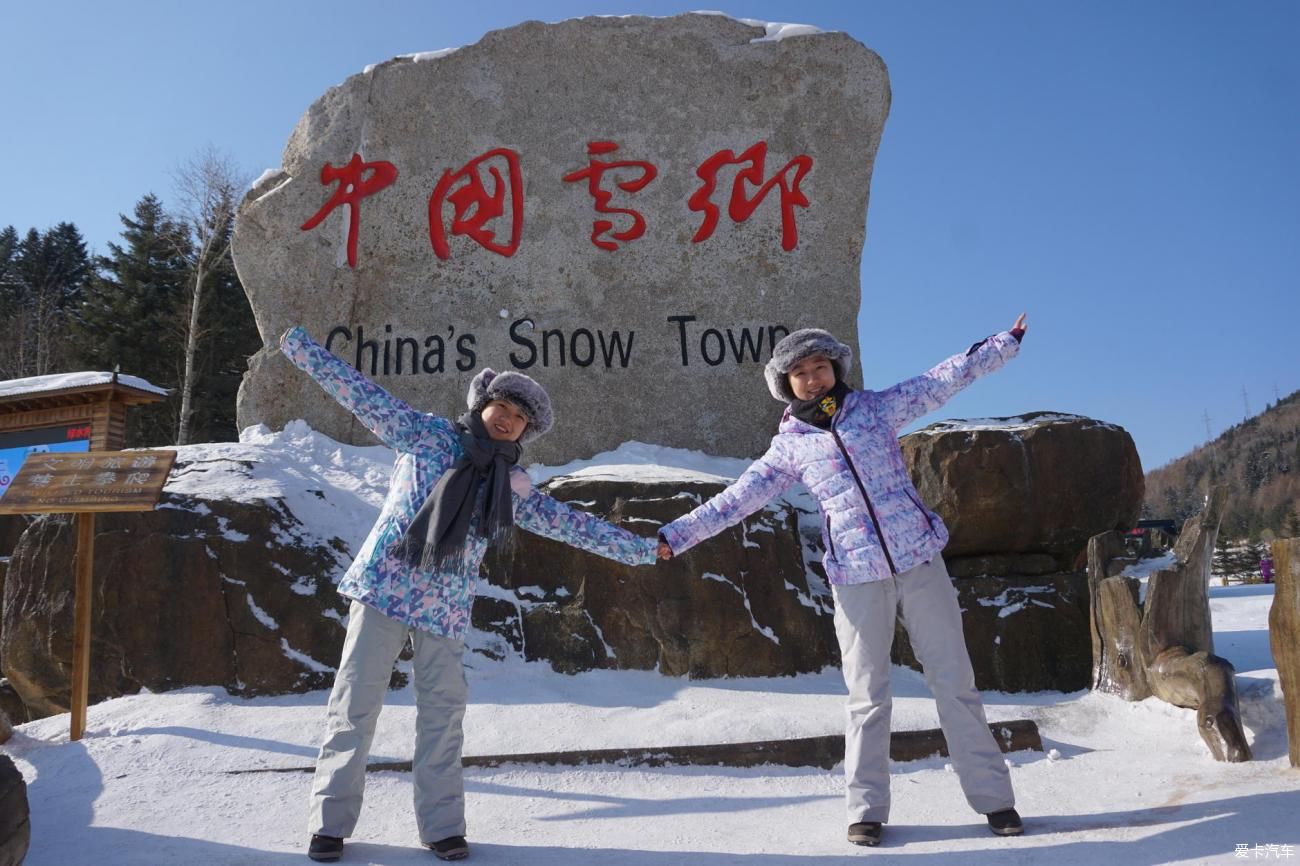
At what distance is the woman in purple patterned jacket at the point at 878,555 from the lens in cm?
260

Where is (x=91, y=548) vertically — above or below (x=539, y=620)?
above

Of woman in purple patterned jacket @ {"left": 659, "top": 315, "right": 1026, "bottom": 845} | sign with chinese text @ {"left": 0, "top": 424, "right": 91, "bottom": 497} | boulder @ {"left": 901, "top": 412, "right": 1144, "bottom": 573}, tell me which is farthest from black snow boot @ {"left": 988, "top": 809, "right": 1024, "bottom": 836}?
sign with chinese text @ {"left": 0, "top": 424, "right": 91, "bottom": 497}

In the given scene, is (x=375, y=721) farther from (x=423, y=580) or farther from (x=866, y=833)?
(x=866, y=833)

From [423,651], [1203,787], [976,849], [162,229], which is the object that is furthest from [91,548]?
[162,229]

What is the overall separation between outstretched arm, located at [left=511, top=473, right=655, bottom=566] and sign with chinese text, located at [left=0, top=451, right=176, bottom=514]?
1.94 m

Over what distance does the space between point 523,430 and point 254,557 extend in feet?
7.74

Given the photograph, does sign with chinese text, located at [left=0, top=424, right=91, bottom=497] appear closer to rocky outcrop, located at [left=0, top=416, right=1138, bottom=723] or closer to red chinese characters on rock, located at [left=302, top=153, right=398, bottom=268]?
red chinese characters on rock, located at [left=302, top=153, right=398, bottom=268]

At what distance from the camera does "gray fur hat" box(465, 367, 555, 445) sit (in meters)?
2.79

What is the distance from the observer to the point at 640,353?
19.5ft

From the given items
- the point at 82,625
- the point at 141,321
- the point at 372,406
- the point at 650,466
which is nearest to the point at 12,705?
the point at 82,625

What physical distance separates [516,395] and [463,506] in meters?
0.43

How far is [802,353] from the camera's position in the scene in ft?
9.55

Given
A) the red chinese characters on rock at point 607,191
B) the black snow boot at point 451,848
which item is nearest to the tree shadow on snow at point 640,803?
the black snow boot at point 451,848

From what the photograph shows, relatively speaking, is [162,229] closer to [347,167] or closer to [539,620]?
[347,167]
